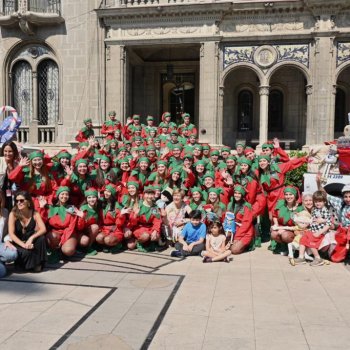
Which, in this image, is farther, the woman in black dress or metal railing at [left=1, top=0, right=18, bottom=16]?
metal railing at [left=1, top=0, right=18, bottom=16]

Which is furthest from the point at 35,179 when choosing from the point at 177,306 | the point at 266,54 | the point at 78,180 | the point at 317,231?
the point at 266,54

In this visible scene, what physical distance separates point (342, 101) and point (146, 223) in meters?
14.4

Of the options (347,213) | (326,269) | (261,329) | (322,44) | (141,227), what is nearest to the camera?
(261,329)

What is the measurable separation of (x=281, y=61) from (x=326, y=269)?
1151 cm

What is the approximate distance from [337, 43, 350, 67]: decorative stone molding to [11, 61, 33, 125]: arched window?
41.0ft

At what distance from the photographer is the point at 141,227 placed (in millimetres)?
7684

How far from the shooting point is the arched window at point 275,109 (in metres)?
19.5

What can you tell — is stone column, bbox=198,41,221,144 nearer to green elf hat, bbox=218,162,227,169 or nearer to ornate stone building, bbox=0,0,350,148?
ornate stone building, bbox=0,0,350,148

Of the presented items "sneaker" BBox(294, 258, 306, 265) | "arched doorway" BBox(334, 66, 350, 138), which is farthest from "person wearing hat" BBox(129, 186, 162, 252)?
"arched doorway" BBox(334, 66, 350, 138)

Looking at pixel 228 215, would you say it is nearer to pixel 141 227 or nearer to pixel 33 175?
pixel 141 227

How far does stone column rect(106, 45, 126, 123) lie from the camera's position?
17062mm

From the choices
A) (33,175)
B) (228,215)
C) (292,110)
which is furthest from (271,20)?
(33,175)

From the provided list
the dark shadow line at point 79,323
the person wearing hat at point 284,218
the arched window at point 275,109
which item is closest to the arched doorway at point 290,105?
the arched window at point 275,109

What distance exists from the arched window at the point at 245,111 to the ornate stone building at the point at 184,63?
1.8 inches
